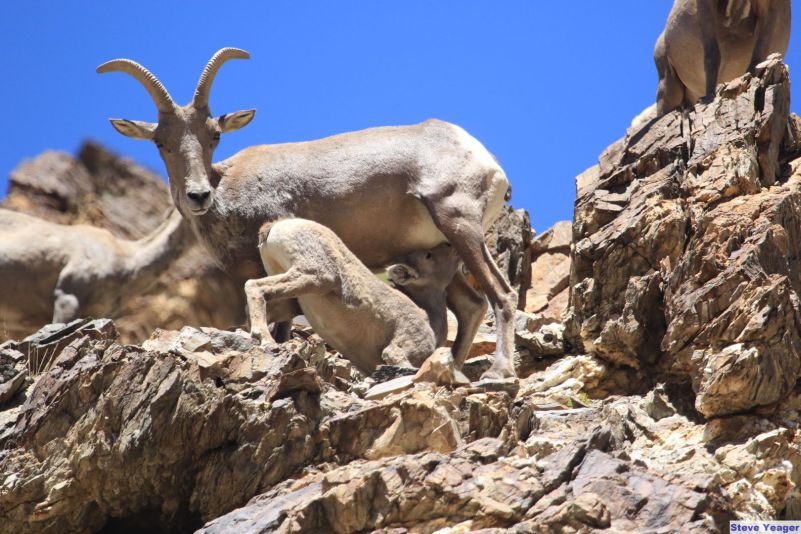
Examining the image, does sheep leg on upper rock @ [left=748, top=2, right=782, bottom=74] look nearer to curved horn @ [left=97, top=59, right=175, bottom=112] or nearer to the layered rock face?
the layered rock face

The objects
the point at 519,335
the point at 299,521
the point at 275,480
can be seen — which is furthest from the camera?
the point at 519,335

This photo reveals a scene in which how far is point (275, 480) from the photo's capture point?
8.66 meters

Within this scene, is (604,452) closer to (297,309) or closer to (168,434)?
(168,434)

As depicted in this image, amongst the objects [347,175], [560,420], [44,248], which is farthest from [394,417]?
[44,248]

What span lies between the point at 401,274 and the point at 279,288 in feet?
5.13

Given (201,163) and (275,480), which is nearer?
(275,480)

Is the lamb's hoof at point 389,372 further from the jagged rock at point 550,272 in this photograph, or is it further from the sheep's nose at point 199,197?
the jagged rock at point 550,272

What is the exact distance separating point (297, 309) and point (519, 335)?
2463 millimetres

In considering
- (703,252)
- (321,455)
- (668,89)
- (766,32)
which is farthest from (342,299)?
(668,89)

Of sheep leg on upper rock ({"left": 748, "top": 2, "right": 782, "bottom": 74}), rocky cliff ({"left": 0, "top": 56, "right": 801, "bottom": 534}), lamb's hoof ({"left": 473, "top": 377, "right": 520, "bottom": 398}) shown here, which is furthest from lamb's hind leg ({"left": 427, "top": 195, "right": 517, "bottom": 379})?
sheep leg on upper rock ({"left": 748, "top": 2, "right": 782, "bottom": 74})

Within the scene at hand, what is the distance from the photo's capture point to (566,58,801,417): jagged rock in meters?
10.2

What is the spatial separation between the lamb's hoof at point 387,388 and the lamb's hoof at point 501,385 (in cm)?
78

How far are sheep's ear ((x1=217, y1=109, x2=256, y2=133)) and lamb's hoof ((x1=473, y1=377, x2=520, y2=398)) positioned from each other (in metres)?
3.91

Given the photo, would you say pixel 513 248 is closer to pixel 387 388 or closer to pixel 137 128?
pixel 137 128
